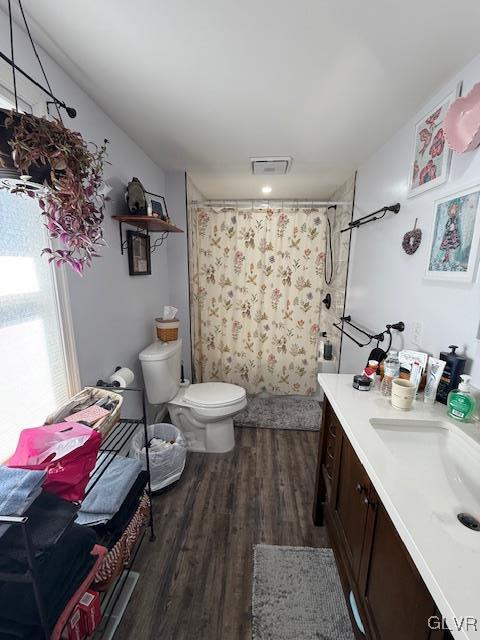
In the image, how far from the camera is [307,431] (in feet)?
7.82

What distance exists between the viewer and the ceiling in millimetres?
853

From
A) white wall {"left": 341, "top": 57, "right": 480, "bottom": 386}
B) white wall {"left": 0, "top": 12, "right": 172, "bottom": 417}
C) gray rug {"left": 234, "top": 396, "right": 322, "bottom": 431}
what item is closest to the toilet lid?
white wall {"left": 0, "top": 12, "right": 172, "bottom": 417}

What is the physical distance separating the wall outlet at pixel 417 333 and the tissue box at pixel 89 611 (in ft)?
5.39

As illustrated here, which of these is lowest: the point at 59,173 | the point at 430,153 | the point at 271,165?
the point at 59,173

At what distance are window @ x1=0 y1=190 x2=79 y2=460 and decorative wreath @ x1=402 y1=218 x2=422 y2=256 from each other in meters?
1.67

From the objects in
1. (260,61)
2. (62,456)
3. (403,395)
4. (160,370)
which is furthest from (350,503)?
(260,61)

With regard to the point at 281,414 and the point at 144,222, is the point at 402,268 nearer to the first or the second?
the point at 144,222

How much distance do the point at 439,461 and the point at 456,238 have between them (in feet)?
2.81

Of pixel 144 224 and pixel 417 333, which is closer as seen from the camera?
pixel 417 333

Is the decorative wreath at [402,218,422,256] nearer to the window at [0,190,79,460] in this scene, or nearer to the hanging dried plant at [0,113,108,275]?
the hanging dried plant at [0,113,108,275]

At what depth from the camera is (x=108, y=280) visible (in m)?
1.52

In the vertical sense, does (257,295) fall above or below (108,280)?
below

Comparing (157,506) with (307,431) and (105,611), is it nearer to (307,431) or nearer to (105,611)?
(105,611)

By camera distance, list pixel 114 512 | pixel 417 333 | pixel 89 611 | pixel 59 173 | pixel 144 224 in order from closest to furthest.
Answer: pixel 59 173
pixel 89 611
pixel 114 512
pixel 417 333
pixel 144 224
